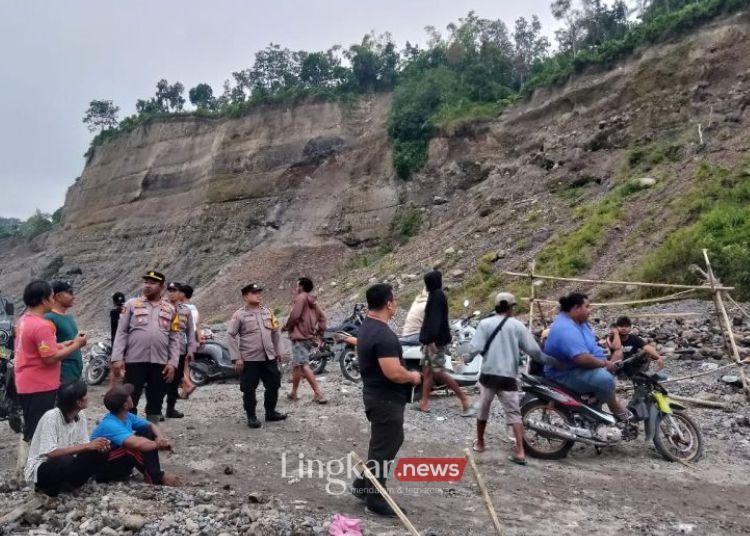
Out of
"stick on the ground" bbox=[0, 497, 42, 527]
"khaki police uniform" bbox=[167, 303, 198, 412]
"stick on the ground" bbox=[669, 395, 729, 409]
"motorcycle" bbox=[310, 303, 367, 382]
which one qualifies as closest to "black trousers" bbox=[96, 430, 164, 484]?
"stick on the ground" bbox=[0, 497, 42, 527]

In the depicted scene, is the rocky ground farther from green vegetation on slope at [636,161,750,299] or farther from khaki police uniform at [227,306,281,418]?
green vegetation on slope at [636,161,750,299]

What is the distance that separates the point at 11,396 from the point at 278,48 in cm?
4168

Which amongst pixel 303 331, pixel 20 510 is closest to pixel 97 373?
pixel 303 331

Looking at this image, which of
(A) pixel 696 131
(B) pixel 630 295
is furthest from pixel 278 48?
(B) pixel 630 295

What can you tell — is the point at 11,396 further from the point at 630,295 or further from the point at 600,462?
the point at 630,295

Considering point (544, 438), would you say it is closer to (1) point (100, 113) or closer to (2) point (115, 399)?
(2) point (115, 399)

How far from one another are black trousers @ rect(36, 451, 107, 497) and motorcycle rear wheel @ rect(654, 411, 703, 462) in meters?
4.34

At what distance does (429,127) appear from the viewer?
2847 cm

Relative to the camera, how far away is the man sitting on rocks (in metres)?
3.77

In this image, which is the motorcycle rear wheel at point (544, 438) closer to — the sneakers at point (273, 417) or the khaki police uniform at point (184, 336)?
the sneakers at point (273, 417)

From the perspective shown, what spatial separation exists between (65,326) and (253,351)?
1683 mm

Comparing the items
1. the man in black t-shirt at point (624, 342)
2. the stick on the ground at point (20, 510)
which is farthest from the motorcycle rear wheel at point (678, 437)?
the stick on the ground at point (20, 510)

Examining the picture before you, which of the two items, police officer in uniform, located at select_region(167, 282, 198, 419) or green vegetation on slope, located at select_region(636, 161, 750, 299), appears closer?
police officer in uniform, located at select_region(167, 282, 198, 419)

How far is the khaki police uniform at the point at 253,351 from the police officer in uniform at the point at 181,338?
2.84 feet
